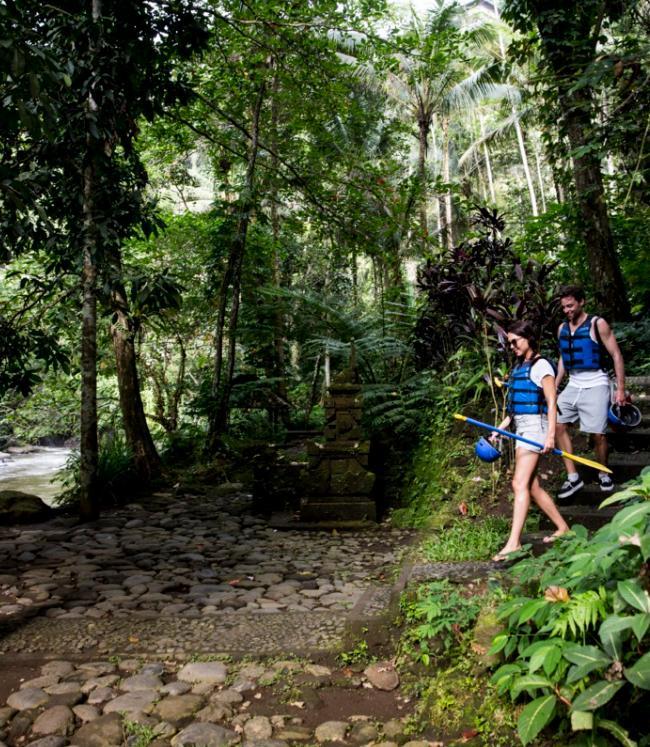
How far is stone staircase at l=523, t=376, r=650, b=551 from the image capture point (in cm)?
424

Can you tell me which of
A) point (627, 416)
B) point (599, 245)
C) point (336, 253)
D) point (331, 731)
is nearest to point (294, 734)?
point (331, 731)

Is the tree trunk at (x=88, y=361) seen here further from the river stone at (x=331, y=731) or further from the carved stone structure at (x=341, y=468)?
the river stone at (x=331, y=731)

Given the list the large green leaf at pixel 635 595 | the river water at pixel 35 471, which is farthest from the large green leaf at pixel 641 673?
the river water at pixel 35 471

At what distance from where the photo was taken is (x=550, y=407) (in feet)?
12.8

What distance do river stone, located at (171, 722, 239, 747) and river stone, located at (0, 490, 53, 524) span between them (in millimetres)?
4984

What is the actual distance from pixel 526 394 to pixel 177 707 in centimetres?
266

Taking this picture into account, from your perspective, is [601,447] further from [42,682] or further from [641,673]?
[42,682]

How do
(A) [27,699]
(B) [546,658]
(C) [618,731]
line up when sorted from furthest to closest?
(A) [27,699], (B) [546,658], (C) [618,731]

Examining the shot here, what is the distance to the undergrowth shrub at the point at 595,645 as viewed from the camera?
2162 mm

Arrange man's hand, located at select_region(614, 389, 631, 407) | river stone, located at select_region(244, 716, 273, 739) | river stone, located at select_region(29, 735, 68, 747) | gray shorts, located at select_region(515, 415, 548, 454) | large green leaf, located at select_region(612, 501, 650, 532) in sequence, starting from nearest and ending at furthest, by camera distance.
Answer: large green leaf, located at select_region(612, 501, 650, 532), river stone, located at select_region(29, 735, 68, 747), river stone, located at select_region(244, 716, 273, 739), gray shorts, located at select_region(515, 415, 548, 454), man's hand, located at select_region(614, 389, 631, 407)

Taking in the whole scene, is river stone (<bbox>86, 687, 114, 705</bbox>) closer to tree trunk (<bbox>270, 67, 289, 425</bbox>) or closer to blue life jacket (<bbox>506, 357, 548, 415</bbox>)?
blue life jacket (<bbox>506, 357, 548, 415</bbox>)

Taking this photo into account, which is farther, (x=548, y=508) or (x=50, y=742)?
(x=548, y=508)

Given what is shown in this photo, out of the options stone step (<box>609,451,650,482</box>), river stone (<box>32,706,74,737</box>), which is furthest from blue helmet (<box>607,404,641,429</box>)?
river stone (<box>32,706,74,737</box>)

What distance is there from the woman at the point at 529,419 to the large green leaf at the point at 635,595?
160 cm
